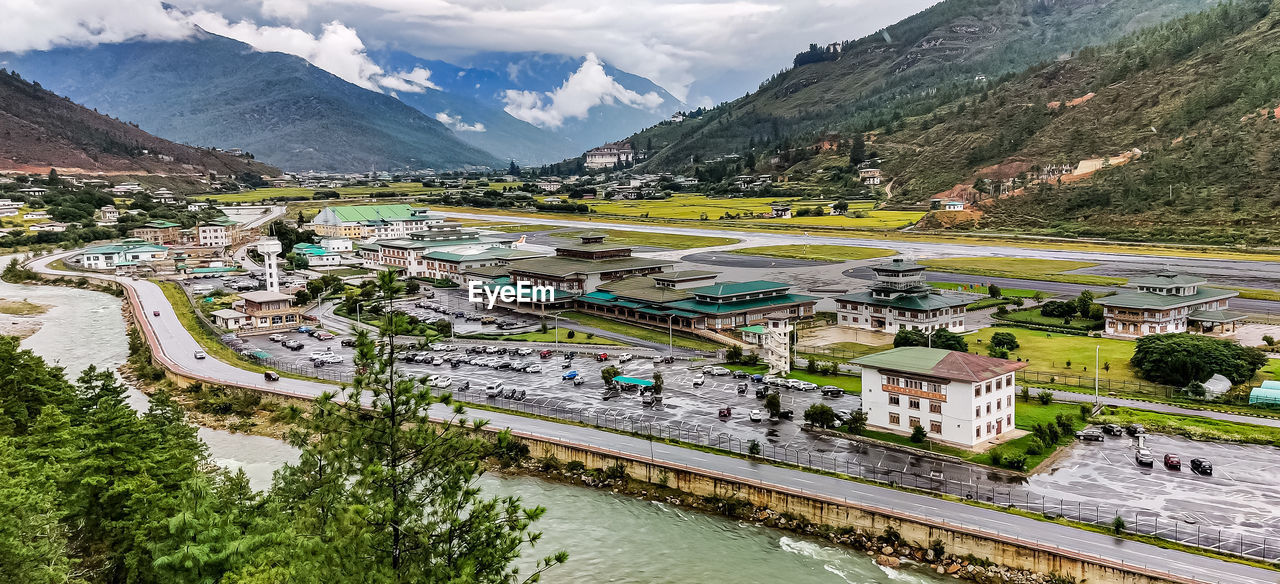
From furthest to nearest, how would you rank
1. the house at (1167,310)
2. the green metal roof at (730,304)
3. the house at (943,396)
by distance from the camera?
the green metal roof at (730,304), the house at (1167,310), the house at (943,396)

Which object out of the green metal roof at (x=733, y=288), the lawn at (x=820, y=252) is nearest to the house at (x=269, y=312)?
the green metal roof at (x=733, y=288)

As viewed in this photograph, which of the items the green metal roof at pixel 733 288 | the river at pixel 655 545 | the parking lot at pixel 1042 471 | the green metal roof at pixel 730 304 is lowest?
the river at pixel 655 545

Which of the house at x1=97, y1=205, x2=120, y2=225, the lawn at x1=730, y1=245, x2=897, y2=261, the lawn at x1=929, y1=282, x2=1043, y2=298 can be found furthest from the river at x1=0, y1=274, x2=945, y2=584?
the house at x1=97, y1=205, x2=120, y2=225

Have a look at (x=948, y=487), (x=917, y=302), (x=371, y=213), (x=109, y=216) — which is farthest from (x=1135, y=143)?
(x=109, y=216)

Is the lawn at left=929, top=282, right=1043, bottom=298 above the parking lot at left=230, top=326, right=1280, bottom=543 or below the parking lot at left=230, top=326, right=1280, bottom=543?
above

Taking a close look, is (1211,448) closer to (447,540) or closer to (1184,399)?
(1184,399)

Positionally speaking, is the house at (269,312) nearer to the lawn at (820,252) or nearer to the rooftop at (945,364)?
the rooftop at (945,364)

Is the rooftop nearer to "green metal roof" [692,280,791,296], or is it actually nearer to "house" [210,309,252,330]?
"green metal roof" [692,280,791,296]
